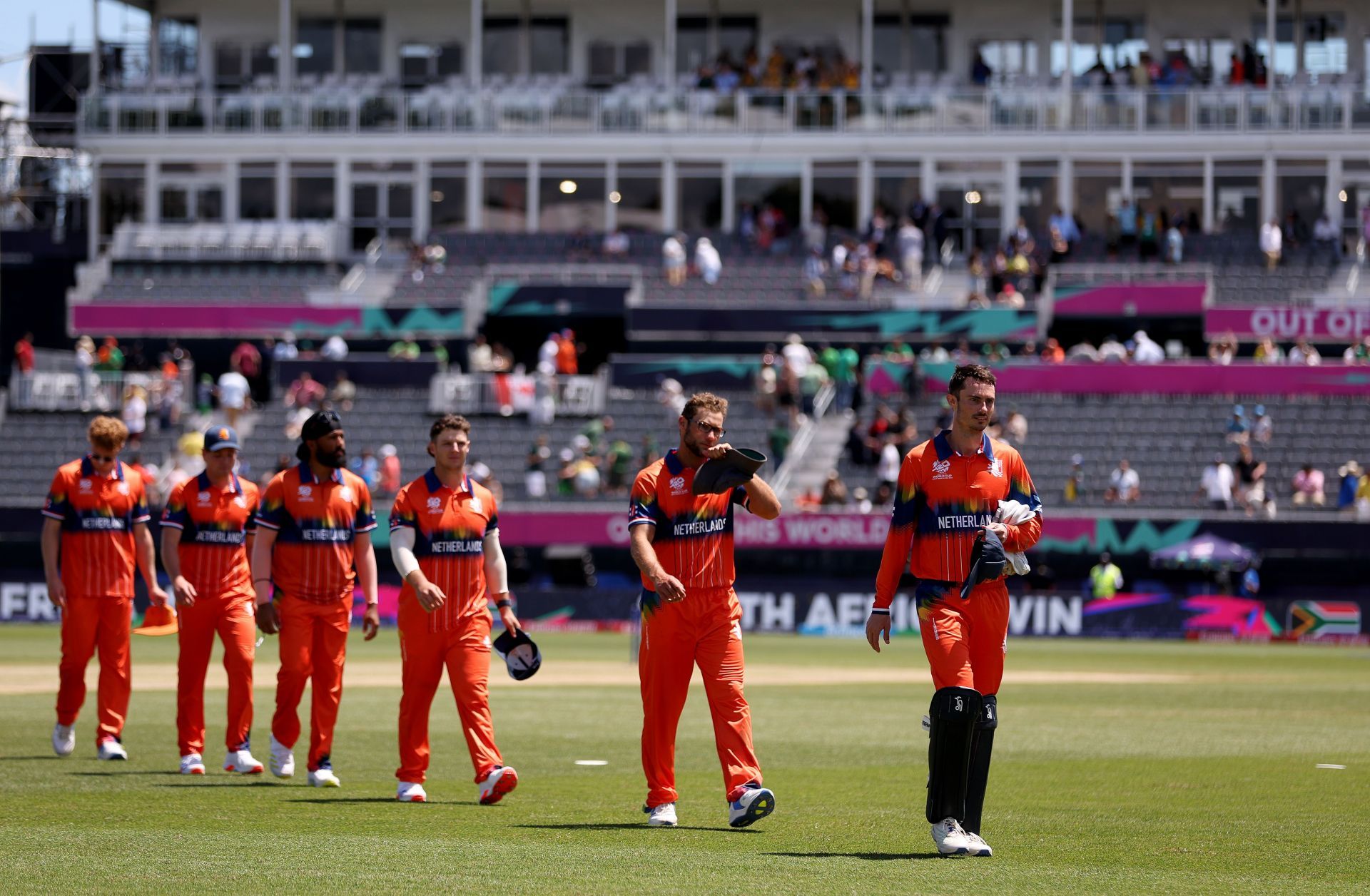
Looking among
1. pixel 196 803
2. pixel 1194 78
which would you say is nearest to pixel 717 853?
pixel 196 803

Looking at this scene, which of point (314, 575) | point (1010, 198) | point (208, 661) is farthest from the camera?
point (1010, 198)

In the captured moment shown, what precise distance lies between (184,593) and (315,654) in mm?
1309

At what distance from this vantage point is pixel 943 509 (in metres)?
9.73

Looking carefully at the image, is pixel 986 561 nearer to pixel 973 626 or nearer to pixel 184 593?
pixel 973 626

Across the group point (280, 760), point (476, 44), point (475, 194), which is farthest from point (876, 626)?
point (476, 44)

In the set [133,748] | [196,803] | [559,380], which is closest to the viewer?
[196,803]

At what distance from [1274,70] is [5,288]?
35.5m

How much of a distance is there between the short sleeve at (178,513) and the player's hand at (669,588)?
451cm

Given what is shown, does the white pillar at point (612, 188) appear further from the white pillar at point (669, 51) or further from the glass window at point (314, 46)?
the glass window at point (314, 46)

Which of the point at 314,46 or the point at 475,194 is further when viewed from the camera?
the point at 314,46

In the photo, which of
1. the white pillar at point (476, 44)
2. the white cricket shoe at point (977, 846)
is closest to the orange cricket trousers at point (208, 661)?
the white cricket shoe at point (977, 846)

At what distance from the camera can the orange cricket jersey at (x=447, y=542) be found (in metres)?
11.7

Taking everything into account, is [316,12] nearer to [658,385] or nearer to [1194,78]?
[658,385]

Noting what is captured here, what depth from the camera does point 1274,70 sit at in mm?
52125
